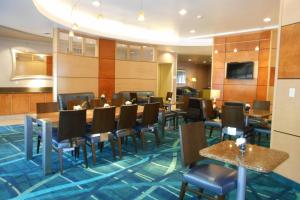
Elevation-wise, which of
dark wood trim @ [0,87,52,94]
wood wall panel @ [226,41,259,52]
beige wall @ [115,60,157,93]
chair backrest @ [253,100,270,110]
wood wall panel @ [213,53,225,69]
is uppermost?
wood wall panel @ [226,41,259,52]

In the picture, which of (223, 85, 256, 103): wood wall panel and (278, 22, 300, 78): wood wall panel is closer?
(278, 22, 300, 78): wood wall panel

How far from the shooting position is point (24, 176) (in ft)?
10.7

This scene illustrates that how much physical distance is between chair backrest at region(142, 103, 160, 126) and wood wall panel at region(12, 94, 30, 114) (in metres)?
5.59

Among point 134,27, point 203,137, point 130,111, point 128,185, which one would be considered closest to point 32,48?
point 134,27

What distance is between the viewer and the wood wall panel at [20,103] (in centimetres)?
788

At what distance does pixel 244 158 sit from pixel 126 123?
258 centimetres

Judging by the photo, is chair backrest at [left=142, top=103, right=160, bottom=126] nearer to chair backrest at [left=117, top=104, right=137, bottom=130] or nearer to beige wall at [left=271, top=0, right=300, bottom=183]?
chair backrest at [left=117, top=104, right=137, bottom=130]

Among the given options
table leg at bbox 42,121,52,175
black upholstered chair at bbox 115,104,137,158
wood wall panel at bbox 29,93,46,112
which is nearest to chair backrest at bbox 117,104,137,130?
black upholstered chair at bbox 115,104,137,158

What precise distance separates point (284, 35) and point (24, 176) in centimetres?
423

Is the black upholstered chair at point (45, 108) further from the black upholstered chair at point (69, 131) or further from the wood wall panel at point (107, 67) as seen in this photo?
the wood wall panel at point (107, 67)

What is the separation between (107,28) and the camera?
779 centimetres

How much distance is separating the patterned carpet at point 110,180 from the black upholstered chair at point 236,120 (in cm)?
98

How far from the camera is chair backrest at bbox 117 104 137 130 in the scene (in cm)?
408

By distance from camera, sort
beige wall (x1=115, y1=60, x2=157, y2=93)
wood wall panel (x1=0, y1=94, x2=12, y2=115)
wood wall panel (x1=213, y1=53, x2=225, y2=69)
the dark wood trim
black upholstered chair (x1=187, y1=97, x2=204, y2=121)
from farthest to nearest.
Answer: beige wall (x1=115, y1=60, x2=157, y2=93)
wood wall panel (x1=213, y1=53, x2=225, y2=69)
the dark wood trim
wood wall panel (x1=0, y1=94, x2=12, y2=115)
black upholstered chair (x1=187, y1=97, x2=204, y2=121)
